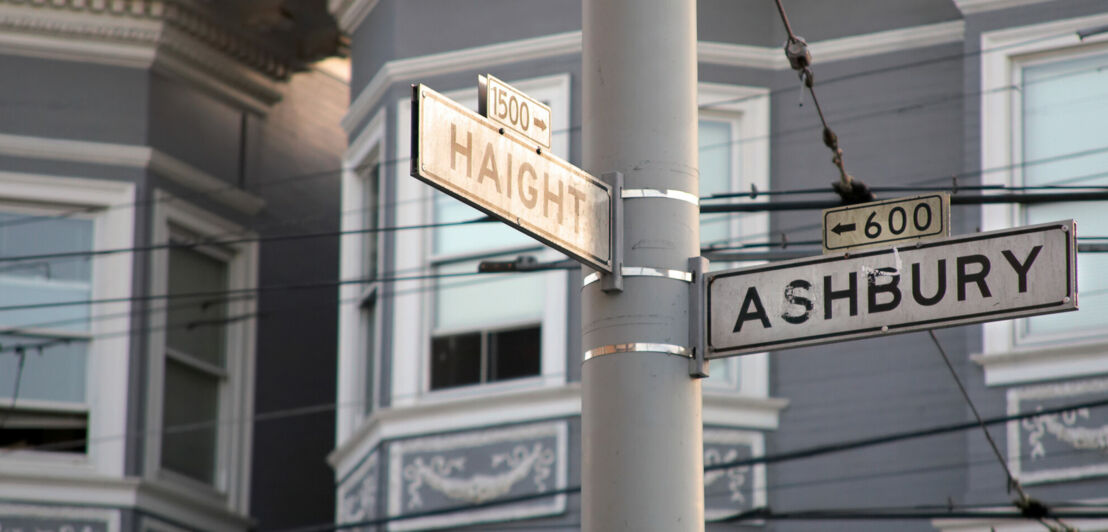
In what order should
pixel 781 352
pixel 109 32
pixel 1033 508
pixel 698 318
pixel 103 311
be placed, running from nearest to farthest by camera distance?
pixel 698 318 → pixel 1033 508 → pixel 781 352 → pixel 103 311 → pixel 109 32

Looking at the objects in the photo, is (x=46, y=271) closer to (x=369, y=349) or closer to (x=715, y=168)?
(x=369, y=349)

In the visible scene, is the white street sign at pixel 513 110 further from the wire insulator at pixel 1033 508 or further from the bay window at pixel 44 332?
the bay window at pixel 44 332

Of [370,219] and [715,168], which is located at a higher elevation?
[715,168]

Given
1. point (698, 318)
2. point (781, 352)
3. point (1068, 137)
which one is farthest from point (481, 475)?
point (698, 318)

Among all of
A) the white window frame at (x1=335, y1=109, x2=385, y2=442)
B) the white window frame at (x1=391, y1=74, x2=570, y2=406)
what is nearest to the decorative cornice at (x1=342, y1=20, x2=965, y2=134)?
the white window frame at (x1=391, y1=74, x2=570, y2=406)

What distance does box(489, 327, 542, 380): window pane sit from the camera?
13.6 m

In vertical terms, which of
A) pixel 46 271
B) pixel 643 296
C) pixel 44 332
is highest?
pixel 46 271

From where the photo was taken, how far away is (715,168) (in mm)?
13836

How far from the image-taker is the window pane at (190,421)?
1585 centimetres

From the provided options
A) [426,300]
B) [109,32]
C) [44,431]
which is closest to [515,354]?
[426,300]

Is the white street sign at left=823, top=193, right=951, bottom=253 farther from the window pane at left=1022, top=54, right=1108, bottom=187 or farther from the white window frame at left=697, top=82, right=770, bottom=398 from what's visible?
the white window frame at left=697, top=82, right=770, bottom=398

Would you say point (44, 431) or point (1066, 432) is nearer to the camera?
point (1066, 432)

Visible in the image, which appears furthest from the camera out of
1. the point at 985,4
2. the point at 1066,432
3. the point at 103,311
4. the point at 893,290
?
the point at 103,311

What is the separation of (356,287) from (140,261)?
1.99m
